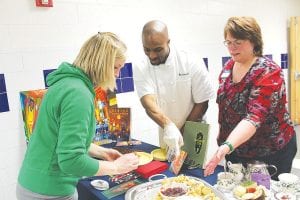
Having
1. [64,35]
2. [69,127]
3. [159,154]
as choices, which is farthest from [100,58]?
[64,35]

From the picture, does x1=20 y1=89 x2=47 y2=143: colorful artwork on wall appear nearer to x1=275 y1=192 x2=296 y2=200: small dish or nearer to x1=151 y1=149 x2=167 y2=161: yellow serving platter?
x1=151 y1=149 x2=167 y2=161: yellow serving platter

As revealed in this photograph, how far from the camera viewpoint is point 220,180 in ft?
4.00

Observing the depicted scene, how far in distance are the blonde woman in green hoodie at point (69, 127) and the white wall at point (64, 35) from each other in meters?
0.85

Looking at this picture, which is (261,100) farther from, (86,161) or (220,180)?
(86,161)

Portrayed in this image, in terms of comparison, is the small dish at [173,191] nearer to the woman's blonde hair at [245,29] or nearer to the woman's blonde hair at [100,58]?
the woman's blonde hair at [100,58]

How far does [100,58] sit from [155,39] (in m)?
0.66

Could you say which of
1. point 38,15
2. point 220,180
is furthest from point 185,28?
point 220,180

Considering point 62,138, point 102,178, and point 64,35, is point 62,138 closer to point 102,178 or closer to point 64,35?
point 102,178

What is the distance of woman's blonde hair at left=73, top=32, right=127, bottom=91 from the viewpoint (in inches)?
44.8

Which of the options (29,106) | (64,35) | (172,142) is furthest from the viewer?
(64,35)

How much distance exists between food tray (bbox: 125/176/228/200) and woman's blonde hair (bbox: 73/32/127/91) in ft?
1.56

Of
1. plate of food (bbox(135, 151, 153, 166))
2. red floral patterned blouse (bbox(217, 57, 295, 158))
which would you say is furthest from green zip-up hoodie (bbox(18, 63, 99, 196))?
red floral patterned blouse (bbox(217, 57, 295, 158))

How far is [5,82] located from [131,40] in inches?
40.9

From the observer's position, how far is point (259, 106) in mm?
1373
